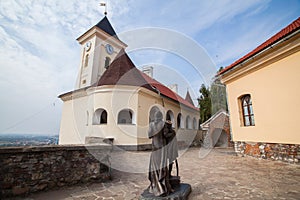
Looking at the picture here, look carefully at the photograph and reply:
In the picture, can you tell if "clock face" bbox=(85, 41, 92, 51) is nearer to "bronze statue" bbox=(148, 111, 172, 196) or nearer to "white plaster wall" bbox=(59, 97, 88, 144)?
"white plaster wall" bbox=(59, 97, 88, 144)

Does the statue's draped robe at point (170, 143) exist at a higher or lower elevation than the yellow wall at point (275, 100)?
lower

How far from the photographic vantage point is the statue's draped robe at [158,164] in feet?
8.91

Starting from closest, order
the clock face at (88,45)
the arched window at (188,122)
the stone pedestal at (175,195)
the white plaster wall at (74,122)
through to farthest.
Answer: the stone pedestal at (175,195), the white plaster wall at (74,122), the clock face at (88,45), the arched window at (188,122)

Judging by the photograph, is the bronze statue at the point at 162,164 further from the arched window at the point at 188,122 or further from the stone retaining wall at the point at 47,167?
the arched window at the point at 188,122

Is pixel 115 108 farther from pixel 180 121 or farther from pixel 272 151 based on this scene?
pixel 180 121

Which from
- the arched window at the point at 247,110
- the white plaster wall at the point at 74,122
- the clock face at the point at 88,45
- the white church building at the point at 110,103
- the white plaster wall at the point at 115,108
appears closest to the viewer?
the arched window at the point at 247,110

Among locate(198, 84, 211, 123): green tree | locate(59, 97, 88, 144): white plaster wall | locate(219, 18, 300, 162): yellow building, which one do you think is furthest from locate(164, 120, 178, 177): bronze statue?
locate(198, 84, 211, 123): green tree

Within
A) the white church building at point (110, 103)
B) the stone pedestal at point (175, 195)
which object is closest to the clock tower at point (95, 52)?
the white church building at point (110, 103)

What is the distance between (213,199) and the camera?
112 inches

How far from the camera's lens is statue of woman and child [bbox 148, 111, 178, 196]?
9.01 feet

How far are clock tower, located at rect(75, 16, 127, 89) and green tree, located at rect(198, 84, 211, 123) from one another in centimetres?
1229

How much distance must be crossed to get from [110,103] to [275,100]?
332 inches

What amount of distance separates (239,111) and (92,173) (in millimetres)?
7355

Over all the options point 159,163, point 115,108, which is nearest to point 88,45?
point 115,108
